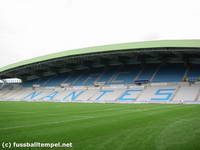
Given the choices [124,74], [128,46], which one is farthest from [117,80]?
[128,46]

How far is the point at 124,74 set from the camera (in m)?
41.8

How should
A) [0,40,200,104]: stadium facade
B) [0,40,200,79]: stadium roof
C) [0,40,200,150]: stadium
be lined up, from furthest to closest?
[0,40,200,104]: stadium facade, [0,40,200,79]: stadium roof, [0,40,200,150]: stadium

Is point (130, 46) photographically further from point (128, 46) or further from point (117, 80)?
point (117, 80)

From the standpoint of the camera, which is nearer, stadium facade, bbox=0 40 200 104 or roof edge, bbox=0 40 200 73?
roof edge, bbox=0 40 200 73

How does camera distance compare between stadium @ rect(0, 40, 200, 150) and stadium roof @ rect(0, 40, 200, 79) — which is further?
stadium roof @ rect(0, 40, 200, 79)

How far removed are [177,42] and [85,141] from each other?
28.1 meters

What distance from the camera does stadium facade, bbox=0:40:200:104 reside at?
102ft

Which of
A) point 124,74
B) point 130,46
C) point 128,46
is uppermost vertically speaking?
point 128,46

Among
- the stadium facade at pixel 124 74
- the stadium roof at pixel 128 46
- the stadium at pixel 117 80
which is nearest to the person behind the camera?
the stadium at pixel 117 80

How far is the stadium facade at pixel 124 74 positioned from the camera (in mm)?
31062

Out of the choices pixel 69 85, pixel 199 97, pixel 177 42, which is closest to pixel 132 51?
pixel 177 42

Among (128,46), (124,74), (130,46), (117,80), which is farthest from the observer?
(124,74)

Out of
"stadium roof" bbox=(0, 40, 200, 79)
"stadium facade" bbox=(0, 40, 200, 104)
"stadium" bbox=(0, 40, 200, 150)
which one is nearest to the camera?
"stadium" bbox=(0, 40, 200, 150)

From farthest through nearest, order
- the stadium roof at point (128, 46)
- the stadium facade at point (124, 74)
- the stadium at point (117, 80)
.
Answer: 1. the stadium facade at point (124, 74)
2. the stadium roof at point (128, 46)
3. the stadium at point (117, 80)
